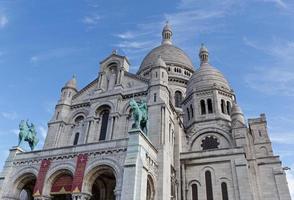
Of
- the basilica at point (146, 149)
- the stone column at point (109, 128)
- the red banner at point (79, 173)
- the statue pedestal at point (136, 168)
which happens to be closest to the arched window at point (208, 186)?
the basilica at point (146, 149)

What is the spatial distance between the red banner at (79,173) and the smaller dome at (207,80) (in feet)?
70.2

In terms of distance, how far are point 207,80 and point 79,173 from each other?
24.1m

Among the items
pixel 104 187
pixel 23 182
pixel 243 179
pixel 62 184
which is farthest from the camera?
pixel 243 179

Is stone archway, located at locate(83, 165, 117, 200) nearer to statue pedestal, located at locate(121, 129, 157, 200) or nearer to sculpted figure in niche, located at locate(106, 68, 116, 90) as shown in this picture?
statue pedestal, located at locate(121, 129, 157, 200)

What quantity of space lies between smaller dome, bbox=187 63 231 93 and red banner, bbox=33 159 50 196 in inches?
894

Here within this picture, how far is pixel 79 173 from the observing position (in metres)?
21.9

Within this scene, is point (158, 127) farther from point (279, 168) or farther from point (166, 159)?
point (279, 168)

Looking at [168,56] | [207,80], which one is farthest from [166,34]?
[207,80]

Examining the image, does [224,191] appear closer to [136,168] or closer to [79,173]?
[136,168]

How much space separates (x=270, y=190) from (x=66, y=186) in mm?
20809

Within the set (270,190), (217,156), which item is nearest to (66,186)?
(217,156)

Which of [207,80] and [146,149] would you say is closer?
[146,149]

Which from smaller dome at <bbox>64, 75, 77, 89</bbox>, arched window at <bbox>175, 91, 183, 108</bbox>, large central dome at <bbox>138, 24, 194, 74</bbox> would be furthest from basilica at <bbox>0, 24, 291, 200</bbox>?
large central dome at <bbox>138, 24, 194, 74</bbox>

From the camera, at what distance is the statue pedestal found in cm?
1892
